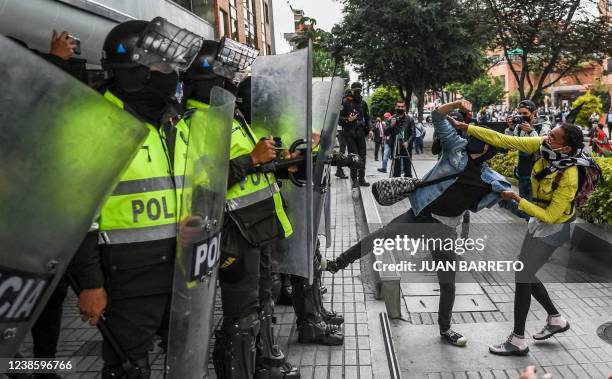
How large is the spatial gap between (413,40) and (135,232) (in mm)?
21904

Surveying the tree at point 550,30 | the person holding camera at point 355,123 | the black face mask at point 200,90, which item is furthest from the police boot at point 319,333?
the tree at point 550,30

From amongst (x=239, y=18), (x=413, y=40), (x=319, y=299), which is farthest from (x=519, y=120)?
(x=239, y=18)

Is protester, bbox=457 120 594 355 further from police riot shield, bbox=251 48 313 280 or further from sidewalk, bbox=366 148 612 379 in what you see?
police riot shield, bbox=251 48 313 280

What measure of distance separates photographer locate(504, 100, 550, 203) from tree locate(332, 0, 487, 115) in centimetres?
1482

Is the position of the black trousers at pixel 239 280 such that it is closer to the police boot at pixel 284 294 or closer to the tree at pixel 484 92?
the police boot at pixel 284 294

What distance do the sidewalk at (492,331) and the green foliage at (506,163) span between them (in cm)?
522

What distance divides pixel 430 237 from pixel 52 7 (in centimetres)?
366

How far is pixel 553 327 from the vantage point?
4238 millimetres

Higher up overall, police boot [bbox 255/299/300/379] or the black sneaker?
police boot [bbox 255/299/300/379]

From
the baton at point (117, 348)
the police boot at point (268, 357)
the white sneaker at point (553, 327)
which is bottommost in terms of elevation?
the white sneaker at point (553, 327)

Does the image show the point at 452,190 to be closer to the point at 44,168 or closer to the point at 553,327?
the point at 553,327

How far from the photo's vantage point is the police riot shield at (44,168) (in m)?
1.25

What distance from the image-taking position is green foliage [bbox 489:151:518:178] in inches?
417

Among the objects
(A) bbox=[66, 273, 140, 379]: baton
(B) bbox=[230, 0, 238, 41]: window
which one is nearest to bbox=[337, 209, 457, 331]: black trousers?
(A) bbox=[66, 273, 140, 379]: baton
